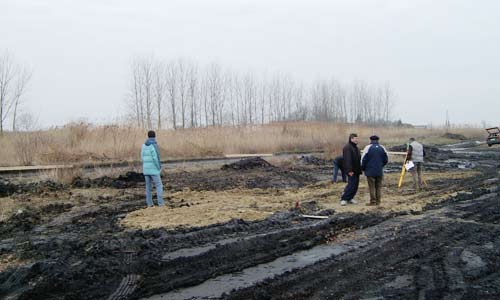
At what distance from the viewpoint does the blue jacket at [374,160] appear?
13.1 m

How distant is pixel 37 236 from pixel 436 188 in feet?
41.7

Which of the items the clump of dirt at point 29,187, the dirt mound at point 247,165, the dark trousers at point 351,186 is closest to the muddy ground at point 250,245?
the clump of dirt at point 29,187

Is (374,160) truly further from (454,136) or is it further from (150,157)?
(454,136)

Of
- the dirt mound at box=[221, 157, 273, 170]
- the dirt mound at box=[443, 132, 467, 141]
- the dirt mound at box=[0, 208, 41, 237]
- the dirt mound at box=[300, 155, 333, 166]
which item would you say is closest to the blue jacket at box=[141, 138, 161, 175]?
the dirt mound at box=[0, 208, 41, 237]

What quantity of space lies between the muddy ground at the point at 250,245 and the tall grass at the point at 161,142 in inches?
374

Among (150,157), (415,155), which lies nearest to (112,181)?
(150,157)

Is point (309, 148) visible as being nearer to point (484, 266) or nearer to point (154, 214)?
point (154, 214)

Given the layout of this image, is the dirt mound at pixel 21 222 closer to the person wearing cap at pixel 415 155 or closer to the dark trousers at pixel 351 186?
the dark trousers at pixel 351 186

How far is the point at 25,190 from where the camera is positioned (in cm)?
1678

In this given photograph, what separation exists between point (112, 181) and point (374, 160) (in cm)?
1054

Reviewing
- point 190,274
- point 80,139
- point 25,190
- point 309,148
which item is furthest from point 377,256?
point 309,148

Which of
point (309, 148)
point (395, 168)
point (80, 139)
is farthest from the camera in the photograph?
point (309, 148)

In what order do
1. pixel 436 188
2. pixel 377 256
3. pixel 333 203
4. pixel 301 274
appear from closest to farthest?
pixel 301 274
pixel 377 256
pixel 333 203
pixel 436 188

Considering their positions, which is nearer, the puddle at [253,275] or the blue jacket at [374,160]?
the puddle at [253,275]
